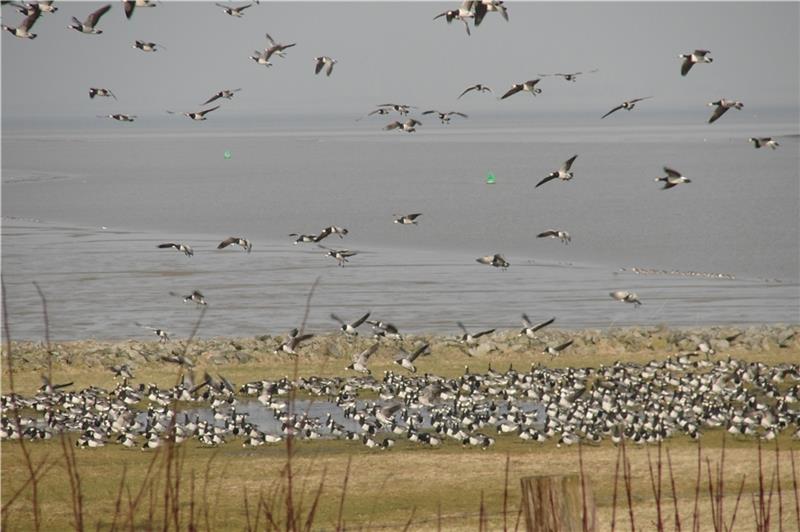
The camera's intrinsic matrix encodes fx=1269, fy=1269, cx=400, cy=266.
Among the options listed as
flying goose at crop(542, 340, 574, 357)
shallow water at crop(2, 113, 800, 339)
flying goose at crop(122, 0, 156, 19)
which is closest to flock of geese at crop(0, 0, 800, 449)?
flying goose at crop(542, 340, 574, 357)

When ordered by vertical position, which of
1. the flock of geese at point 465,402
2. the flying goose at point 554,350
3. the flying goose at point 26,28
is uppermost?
the flying goose at point 26,28

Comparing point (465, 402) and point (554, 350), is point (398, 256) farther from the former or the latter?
point (465, 402)

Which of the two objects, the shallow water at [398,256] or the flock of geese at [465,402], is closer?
the flock of geese at [465,402]

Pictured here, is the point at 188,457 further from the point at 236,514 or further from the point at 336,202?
the point at 336,202

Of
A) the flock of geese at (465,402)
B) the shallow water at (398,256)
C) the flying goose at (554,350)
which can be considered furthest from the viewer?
the shallow water at (398,256)

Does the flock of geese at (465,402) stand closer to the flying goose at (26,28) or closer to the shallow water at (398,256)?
the flying goose at (26,28)

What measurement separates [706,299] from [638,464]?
3452 centimetres

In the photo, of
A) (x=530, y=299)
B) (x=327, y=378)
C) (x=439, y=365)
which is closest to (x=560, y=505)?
(x=327, y=378)

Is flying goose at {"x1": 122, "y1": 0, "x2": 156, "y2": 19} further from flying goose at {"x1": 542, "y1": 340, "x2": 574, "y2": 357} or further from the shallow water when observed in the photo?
the shallow water

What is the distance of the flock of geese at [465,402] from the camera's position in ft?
89.2

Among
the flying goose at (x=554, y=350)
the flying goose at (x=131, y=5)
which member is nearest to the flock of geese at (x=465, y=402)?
the flying goose at (x=554, y=350)

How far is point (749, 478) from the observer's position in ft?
79.8

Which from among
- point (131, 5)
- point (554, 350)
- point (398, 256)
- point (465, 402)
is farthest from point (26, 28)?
point (398, 256)

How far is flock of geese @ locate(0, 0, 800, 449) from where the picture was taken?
89.2ft
